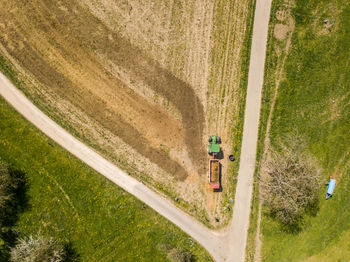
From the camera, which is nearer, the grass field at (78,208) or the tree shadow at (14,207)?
the tree shadow at (14,207)

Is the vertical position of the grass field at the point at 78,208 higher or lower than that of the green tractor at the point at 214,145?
lower

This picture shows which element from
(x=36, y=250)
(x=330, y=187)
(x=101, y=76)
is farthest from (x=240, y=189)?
(x=36, y=250)

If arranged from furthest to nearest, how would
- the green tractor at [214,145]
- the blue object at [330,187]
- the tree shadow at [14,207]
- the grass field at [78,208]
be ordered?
the blue object at [330,187] < the green tractor at [214,145] < the grass field at [78,208] < the tree shadow at [14,207]

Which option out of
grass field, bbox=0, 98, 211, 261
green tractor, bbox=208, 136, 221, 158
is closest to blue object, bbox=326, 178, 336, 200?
green tractor, bbox=208, 136, 221, 158

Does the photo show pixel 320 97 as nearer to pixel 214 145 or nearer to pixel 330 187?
pixel 330 187

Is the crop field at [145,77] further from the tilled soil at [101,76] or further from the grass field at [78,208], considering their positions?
the grass field at [78,208]

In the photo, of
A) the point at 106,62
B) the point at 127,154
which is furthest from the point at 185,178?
the point at 106,62

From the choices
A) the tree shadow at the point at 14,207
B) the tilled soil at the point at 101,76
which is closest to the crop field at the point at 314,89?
the tilled soil at the point at 101,76
